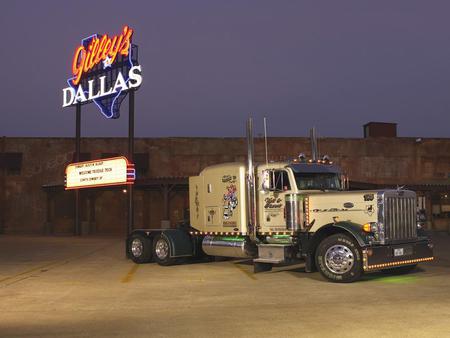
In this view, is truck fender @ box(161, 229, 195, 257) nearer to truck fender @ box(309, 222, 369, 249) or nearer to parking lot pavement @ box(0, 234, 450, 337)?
parking lot pavement @ box(0, 234, 450, 337)

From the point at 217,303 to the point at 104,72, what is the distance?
2094cm

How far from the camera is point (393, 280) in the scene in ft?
42.1

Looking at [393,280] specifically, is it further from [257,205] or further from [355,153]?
[355,153]

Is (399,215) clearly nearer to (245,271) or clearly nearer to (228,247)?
(245,271)

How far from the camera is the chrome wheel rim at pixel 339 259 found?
12.4 metres

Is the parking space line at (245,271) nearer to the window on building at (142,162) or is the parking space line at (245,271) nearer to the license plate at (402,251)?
the license plate at (402,251)

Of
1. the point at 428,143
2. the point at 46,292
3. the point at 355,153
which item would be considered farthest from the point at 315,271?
the point at 428,143

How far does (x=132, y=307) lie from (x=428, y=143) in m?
38.4

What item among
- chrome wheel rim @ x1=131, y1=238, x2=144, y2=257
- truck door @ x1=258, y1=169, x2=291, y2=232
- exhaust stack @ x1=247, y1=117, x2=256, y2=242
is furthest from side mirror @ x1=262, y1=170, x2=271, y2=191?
chrome wheel rim @ x1=131, y1=238, x2=144, y2=257

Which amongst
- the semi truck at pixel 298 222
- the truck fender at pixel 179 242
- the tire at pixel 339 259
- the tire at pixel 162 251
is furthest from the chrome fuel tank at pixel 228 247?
the tire at pixel 339 259

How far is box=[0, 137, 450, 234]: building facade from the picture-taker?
136 ft

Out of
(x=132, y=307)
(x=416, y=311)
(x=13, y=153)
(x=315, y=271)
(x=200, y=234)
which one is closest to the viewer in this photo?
(x=416, y=311)

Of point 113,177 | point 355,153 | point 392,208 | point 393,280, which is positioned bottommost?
point 393,280

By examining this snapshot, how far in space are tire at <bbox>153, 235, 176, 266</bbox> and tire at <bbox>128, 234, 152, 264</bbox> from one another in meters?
0.33
